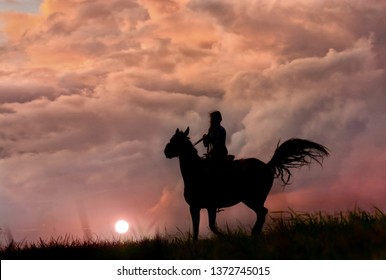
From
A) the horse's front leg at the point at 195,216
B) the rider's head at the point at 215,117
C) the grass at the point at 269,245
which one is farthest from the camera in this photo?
the rider's head at the point at 215,117

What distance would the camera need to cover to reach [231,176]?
547 inches

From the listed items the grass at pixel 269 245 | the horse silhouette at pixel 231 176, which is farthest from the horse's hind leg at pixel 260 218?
the grass at pixel 269 245

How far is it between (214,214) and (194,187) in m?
0.69

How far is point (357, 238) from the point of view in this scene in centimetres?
872

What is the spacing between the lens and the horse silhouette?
42.8 ft

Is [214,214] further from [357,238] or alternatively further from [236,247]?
[357,238]

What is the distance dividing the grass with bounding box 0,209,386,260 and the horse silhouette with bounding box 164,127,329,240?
167cm

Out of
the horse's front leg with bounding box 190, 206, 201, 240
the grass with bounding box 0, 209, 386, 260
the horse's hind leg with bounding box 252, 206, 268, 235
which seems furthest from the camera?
the horse's hind leg with bounding box 252, 206, 268, 235

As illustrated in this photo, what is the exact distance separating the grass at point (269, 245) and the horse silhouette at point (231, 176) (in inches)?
65.7

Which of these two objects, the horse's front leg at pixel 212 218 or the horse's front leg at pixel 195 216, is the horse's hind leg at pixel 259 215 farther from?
the horse's front leg at pixel 195 216

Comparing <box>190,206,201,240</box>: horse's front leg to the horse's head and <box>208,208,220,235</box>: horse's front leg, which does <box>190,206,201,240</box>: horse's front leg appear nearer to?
<box>208,208,220,235</box>: horse's front leg

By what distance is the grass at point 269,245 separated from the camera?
8.55 metres

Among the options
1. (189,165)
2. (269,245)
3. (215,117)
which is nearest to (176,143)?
(189,165)

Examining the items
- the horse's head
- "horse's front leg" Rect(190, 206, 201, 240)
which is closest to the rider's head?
the horse's head
